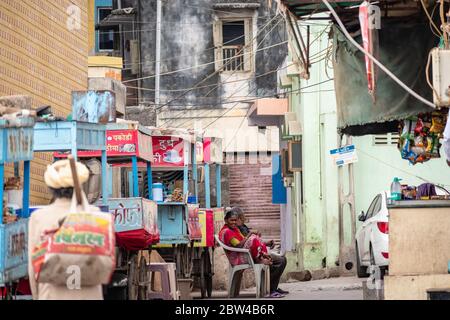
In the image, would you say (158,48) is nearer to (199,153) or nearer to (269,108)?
(269,108)

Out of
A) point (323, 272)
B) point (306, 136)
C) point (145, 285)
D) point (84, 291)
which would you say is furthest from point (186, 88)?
point (84, 291)

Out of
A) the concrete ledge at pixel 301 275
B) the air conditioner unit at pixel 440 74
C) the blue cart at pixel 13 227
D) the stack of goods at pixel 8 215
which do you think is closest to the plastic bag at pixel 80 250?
the blue cart at pixel 13 227

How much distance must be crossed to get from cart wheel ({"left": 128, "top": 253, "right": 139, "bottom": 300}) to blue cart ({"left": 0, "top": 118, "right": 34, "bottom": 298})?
4236 mm

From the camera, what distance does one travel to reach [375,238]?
19.6 meters

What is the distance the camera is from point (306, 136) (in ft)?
86.8

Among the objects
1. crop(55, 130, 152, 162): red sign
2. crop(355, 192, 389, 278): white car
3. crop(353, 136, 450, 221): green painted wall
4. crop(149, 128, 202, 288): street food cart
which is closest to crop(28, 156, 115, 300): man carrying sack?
crop(55, 130, 152, 162): red sign

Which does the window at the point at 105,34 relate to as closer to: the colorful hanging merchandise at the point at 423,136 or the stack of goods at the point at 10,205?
the colorful hanging merchandise at the point at 423,136

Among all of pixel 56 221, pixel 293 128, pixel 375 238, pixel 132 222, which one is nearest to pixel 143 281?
pixel 132 222

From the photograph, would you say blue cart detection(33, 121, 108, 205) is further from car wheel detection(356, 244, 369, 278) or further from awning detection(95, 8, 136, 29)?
awning detection(95, 8, 136, 29)

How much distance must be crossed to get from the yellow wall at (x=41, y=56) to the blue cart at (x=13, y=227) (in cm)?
309

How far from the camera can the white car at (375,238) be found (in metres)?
19.1

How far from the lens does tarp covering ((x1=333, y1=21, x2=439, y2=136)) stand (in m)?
14.3

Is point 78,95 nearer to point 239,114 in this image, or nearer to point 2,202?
point 2,202

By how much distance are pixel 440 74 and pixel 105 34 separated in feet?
94.0
